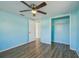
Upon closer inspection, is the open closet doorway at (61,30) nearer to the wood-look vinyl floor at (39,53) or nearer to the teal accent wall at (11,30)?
the wood-look vinyl floor at (39,53)

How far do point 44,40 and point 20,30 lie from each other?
2227mm

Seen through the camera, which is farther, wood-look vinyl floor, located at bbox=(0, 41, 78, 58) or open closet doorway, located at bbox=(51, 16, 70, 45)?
open closet doorway, located at bbox=(51, 16, 70, 45)

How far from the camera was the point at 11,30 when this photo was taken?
3955 mm

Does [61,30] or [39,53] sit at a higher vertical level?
[61,30]

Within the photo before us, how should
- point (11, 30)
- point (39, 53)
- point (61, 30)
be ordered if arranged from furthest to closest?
point (61, 30) → point (11, 30) → point (39, 53)

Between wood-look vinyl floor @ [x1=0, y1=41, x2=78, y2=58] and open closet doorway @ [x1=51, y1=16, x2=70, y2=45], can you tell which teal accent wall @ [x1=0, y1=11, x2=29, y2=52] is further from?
open closet doorway @ [x1=51, y1=16, x2=70, y2=45]

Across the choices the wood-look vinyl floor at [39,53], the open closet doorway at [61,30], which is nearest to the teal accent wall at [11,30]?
the wood-look vinyl floor at [39,53]

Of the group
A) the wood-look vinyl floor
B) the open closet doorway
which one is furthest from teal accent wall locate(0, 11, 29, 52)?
the open closet doorway

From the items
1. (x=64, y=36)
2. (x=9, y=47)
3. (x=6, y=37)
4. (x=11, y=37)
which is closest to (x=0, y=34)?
(x=6, y=37)

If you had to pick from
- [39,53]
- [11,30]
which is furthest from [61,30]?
[11,30]

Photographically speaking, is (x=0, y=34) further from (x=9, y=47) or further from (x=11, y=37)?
(x=9, y=47)

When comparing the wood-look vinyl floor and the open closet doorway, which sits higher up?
the open closet doorway

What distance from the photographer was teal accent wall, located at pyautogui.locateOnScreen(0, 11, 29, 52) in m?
3.46

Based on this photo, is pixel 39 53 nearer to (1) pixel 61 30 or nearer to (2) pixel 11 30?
(2) pixel 11 30
